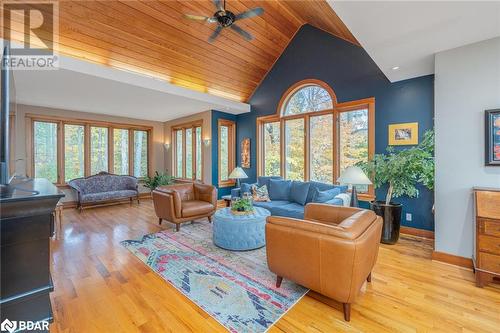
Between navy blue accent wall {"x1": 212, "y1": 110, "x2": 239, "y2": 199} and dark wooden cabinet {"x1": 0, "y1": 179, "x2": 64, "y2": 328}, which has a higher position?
navy blue accent wall {"x1": 212, "y1": 110, "x2": 239, "y2": 199}

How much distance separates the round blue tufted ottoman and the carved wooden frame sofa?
14.4 ft

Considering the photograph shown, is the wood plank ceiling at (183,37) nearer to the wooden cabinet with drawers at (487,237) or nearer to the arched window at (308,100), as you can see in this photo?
the arched window at (308,100)

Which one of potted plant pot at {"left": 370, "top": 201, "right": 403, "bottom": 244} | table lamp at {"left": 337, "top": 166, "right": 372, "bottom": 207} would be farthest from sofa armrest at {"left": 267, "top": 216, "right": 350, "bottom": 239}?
potted plant pot at {"left": 370, "top": 201, "right": 403, "bottom": 244}

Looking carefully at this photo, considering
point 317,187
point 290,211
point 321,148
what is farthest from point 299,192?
point 321,148

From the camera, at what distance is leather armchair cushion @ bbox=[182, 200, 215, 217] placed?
4.12 meters

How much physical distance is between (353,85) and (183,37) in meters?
3.56

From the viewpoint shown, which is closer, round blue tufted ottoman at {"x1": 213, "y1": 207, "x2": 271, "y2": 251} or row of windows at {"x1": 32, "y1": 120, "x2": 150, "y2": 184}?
round blue tufted ottoman at {"x1": 213, "y1": 207, "x2": 271, "y2": 251}

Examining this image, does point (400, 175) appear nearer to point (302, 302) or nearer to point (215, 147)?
point (302, 302)

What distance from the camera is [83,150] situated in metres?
6.67

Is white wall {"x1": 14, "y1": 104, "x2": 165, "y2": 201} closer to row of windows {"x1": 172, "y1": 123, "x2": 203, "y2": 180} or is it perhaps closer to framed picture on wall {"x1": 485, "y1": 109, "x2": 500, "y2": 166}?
row of windows {"x1": 172, "y1": 123, "x2": 203, "y2": 180}

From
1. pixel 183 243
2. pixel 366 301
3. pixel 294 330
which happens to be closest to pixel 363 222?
pixel 366 301

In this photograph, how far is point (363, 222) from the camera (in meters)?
1.95

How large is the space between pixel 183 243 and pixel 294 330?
224cm

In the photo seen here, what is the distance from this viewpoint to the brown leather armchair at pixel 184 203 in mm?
4008
